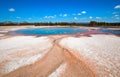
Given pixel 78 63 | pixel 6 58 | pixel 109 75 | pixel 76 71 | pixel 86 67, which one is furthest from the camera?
pixel 6 58

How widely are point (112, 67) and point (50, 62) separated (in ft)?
14.6

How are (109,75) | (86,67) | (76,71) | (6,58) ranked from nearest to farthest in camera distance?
1. (109,75)
2. (76,71)
3. (86,67)
4. (6,58)

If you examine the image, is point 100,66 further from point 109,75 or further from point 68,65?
point 68,65

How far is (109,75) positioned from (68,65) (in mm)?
2808

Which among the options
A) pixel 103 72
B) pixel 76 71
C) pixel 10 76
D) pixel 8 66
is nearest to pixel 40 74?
pixel 10 76

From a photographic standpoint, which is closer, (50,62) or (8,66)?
(8,66)

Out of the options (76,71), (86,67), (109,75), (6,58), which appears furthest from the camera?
(6,58)

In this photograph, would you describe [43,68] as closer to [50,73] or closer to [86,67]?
[50,73]

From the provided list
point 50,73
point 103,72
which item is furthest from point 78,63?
point 50,73

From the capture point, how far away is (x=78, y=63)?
9008 millimetres

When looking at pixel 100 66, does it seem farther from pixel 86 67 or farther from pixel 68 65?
pixel 68 65

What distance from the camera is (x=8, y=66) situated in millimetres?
8461

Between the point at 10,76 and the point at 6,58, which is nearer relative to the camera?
the point at 10,76

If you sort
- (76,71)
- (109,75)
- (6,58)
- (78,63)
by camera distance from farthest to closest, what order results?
1. (6,58)
2. (78,63)
3. (76,71)
4. (109,75)
